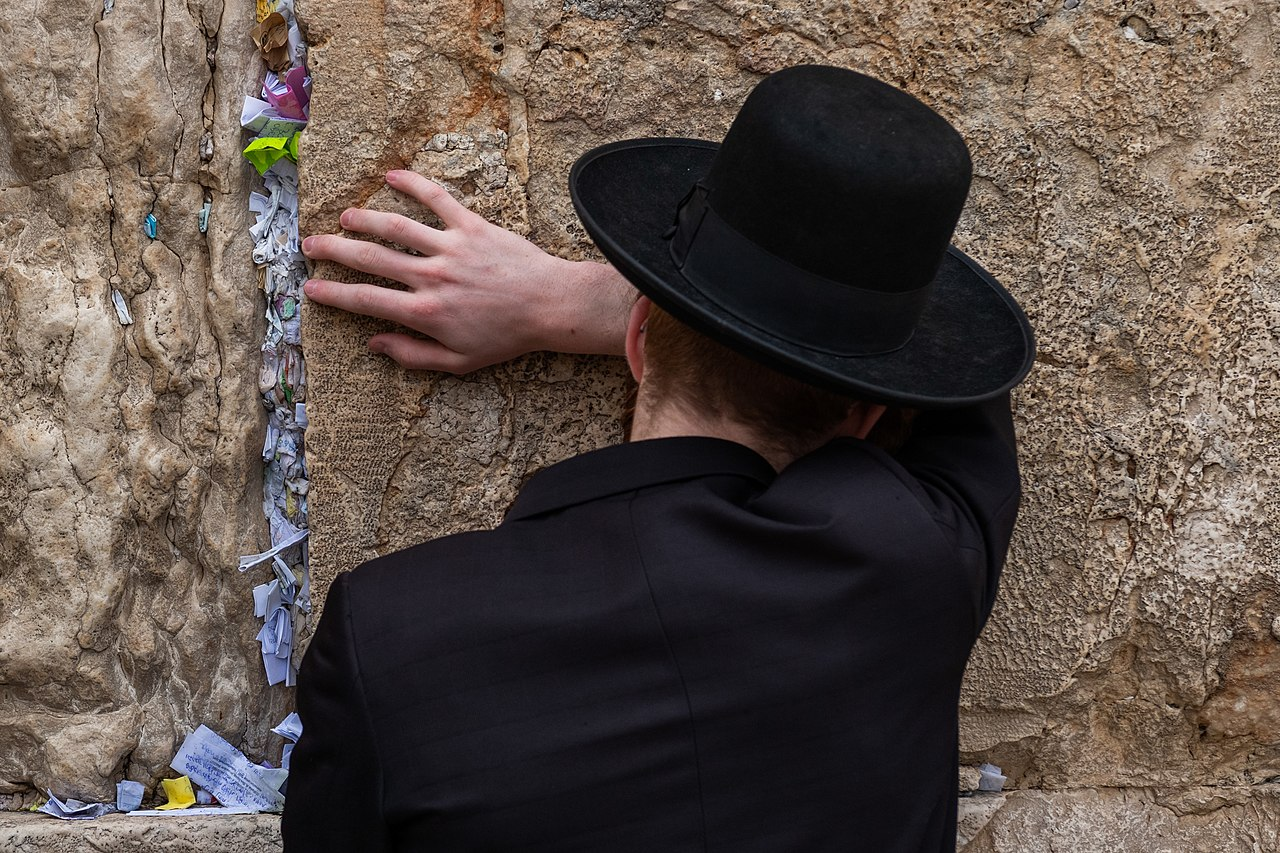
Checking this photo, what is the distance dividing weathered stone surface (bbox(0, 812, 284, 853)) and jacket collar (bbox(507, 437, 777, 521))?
99cm

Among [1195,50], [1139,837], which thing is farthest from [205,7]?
[1139,837]

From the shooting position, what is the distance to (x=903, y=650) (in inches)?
48.1

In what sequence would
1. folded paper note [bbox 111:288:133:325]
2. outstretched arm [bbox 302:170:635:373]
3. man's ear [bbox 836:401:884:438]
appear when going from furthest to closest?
1. folded paper note [bbox 111:288:133:325]
2. outstretched arm [bbox 302:170:635:373]
3. man's ear [bbox 836:401:884:438]

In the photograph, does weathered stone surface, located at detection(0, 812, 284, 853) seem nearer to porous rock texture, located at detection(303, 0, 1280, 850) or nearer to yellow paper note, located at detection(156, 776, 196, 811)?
yellow paper note, located at detection(156, 776, 196, 811)

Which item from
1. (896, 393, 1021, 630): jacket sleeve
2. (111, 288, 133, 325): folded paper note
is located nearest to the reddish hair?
(896, 393, 1021, 630): jacket sleeve

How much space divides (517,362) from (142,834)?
1024 millimetres

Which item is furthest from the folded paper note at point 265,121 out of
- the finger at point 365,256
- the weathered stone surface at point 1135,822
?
the weathered stone surface at point 1135,822

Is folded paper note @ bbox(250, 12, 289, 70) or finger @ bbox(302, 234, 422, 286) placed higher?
folded paper note @ bbox(250, 12, 289, 70)

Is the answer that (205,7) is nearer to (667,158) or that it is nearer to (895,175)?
(667,158)

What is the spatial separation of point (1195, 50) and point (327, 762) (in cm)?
165

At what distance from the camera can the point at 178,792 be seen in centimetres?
191

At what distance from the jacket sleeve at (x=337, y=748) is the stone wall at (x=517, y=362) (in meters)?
0.62

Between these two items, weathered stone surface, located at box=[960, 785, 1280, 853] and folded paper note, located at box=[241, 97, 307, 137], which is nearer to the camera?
folded paper note, located at box=[241, 97, 307, 137]

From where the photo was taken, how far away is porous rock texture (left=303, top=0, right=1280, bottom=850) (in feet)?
5.63
